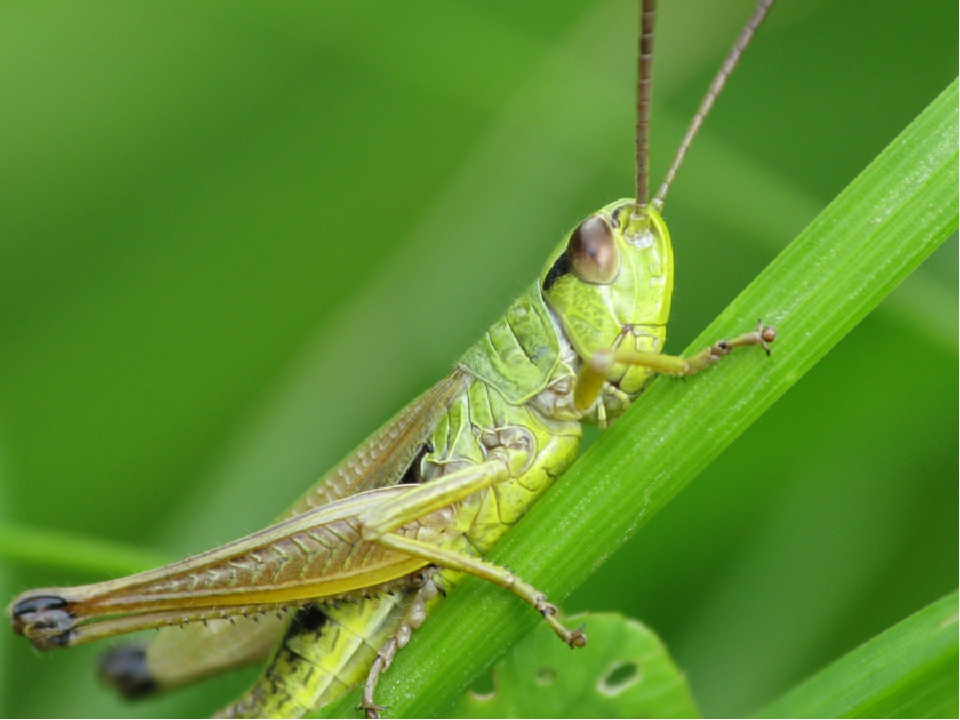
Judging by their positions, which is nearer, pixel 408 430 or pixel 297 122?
pixel 408 430

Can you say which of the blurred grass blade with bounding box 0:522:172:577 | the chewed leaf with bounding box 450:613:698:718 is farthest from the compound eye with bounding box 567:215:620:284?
the blurred grass blade with bounding box 0:522:172:577

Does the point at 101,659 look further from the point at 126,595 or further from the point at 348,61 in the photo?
the point at 348,61

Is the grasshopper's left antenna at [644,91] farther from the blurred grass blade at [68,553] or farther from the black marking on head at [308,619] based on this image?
the blurred grass blade at [68,553]

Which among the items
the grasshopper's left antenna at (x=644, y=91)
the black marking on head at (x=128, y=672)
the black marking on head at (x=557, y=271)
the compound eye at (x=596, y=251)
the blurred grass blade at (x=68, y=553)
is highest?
the grasshopper's left antenna at (x=644, y=91)

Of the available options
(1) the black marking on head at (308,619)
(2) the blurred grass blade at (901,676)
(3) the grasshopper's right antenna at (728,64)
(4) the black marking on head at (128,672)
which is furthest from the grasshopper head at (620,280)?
(4) the black marking on head at (128,672)

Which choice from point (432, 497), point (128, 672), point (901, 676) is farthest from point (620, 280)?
point (128, 672)

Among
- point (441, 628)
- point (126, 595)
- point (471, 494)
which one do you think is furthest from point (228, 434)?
point (441, 628)

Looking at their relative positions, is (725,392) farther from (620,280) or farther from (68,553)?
Result: (68,553)

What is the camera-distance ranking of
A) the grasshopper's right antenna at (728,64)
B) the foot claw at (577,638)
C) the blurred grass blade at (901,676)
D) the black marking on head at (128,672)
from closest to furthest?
the blurred grass blade at (901,676), the foot claw at (577,638), the grasshopper's right antenna at (728,64), the black marking on head at (128,672)
